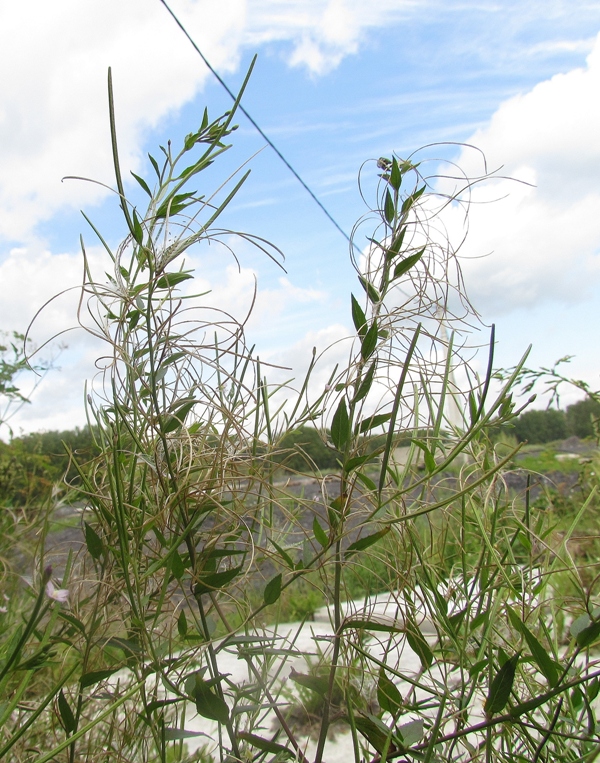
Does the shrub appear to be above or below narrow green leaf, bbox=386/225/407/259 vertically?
below

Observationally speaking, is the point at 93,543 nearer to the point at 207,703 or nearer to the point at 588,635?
the point at 207,703

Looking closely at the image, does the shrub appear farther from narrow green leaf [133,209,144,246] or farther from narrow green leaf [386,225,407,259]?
narrow green leaf [133,209,144,246]

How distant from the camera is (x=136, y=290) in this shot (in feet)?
1.59

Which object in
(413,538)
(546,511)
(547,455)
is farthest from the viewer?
(547,455)

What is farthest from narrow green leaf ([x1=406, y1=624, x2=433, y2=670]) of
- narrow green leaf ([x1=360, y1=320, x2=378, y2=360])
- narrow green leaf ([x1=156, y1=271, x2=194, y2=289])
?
narrow green leaf ([x1=156, y1=271, x2=194, y2=289])

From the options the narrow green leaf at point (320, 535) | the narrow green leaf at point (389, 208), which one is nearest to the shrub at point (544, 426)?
the narrow green leaf at point (389, 208)

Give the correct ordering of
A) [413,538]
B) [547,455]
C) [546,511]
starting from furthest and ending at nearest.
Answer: [547,455] < [546,511] < [413,538]

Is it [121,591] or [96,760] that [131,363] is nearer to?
[121,591]

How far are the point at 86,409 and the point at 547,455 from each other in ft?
14.9

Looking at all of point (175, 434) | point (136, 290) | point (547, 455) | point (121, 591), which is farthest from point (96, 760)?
point (547, 455)

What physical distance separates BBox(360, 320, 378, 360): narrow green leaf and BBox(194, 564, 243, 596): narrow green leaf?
0.17 metres

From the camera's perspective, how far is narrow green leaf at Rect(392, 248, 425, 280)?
1.53 feet

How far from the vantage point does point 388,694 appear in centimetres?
41

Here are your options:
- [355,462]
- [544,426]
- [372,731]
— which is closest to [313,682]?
[372,731]
